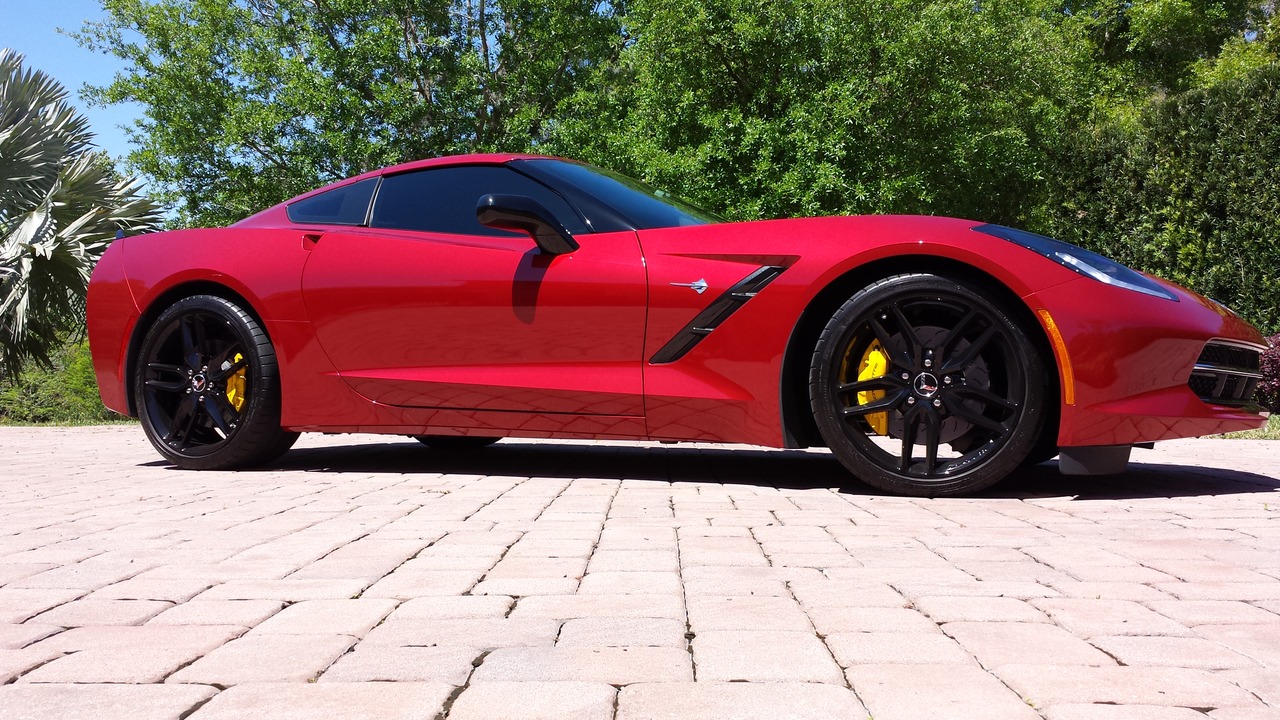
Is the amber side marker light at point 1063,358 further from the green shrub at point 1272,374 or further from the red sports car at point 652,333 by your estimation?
the green shrub at point 1272,374

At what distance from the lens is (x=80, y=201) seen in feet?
35.7

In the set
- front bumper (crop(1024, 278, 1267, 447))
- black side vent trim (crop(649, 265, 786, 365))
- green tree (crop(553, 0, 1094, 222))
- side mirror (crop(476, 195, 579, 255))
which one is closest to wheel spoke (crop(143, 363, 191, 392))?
side mirror (crop(476, 195, 579, 255))

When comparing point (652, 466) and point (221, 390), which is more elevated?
point (221, 390)

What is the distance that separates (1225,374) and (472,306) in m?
2.95

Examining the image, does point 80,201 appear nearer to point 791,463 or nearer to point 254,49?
point 791,463

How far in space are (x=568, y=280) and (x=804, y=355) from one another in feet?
3.29

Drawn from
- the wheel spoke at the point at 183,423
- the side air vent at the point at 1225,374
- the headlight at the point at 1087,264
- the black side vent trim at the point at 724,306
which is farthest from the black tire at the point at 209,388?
the side air vent at the point at 1225,374

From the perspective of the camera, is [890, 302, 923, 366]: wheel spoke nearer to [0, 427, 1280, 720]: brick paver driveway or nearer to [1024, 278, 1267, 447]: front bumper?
[1024, 278, 1267, 447]: front bumper

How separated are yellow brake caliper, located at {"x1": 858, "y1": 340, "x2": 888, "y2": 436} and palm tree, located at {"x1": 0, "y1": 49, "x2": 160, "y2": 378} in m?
7.82

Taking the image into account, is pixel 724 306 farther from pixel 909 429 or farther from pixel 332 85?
pixel 332 85

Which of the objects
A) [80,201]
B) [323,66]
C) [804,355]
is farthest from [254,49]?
[804,355]

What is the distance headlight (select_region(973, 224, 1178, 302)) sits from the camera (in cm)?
357

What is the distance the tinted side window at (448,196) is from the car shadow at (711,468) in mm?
1174

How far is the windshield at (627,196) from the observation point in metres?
4.31
